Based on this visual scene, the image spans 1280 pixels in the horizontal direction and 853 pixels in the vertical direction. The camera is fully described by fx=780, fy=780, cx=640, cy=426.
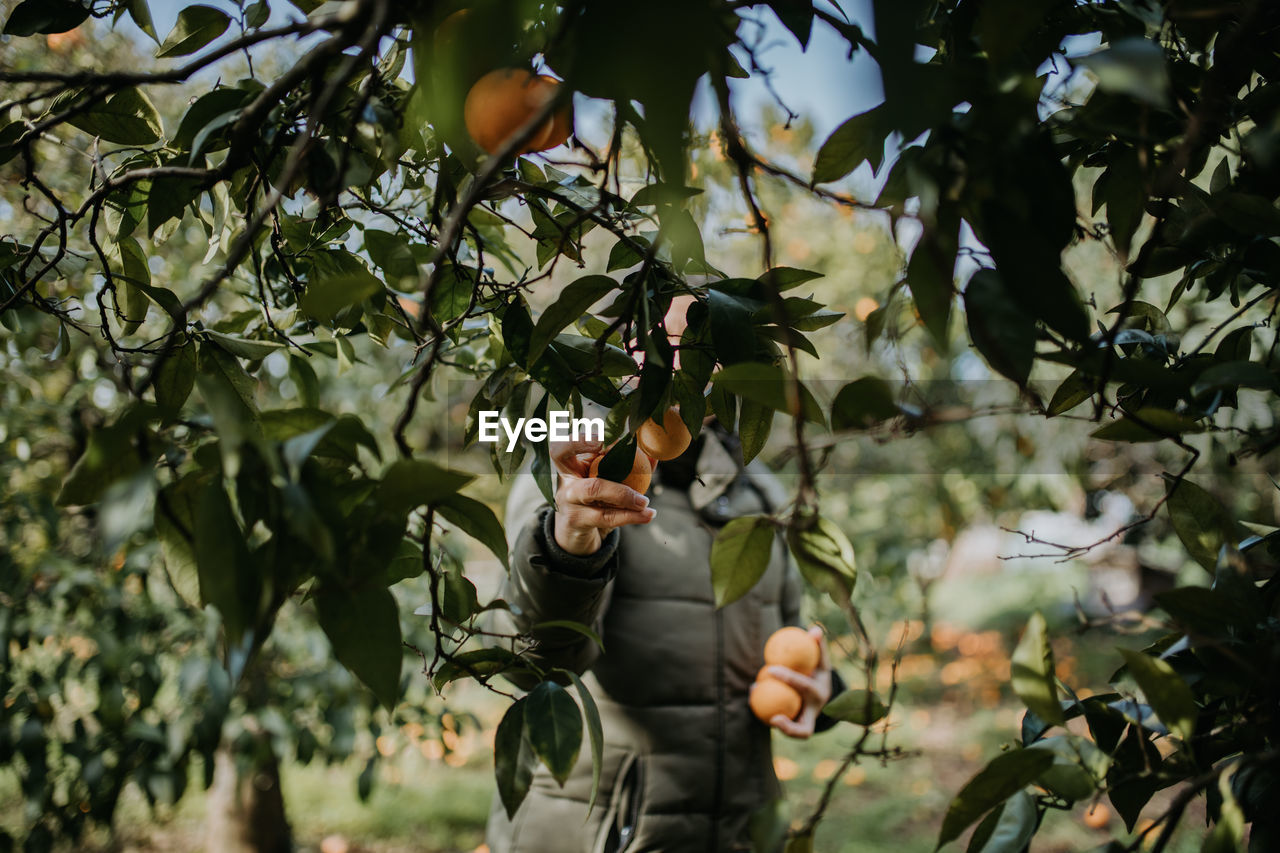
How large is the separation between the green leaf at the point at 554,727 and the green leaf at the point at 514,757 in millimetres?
11

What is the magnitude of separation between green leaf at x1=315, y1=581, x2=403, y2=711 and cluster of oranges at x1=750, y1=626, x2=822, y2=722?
0.90m

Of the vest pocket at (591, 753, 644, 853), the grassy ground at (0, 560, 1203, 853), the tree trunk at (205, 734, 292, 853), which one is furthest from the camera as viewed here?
the grassy ground at (0, 560, 1203, 853)

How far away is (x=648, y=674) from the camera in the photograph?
1154 millimetres

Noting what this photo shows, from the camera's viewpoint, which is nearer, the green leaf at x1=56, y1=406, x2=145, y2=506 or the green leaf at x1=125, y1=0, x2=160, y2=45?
the green leaf at x1=56, y1=406, x2=145, y2=506

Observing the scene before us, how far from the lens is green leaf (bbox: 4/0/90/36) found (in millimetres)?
520

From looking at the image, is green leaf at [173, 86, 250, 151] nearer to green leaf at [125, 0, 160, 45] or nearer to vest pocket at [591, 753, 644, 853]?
green leaf at [125, 0, 160, 45]

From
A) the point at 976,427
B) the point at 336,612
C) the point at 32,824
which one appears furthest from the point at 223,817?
the point at 976,427

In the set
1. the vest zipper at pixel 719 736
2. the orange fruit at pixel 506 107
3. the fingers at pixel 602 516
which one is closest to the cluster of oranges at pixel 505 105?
the orange fruit at pixel 506 107

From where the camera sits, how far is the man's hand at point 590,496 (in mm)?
667

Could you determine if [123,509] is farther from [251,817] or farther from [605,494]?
[251,817]

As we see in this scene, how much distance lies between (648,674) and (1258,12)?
101cm

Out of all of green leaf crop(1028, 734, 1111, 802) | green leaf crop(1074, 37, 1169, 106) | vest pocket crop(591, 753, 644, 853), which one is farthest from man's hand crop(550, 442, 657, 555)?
vest pocket crop(591, 753, 644, 853)

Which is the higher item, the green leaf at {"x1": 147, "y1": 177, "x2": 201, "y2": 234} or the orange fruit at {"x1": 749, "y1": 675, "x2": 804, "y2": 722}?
the green leaf at {"x1": 147, "y1": 177, "x2": 201, "y2": 234}

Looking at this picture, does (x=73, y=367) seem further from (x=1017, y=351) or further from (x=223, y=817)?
(x=1017, y=351)
